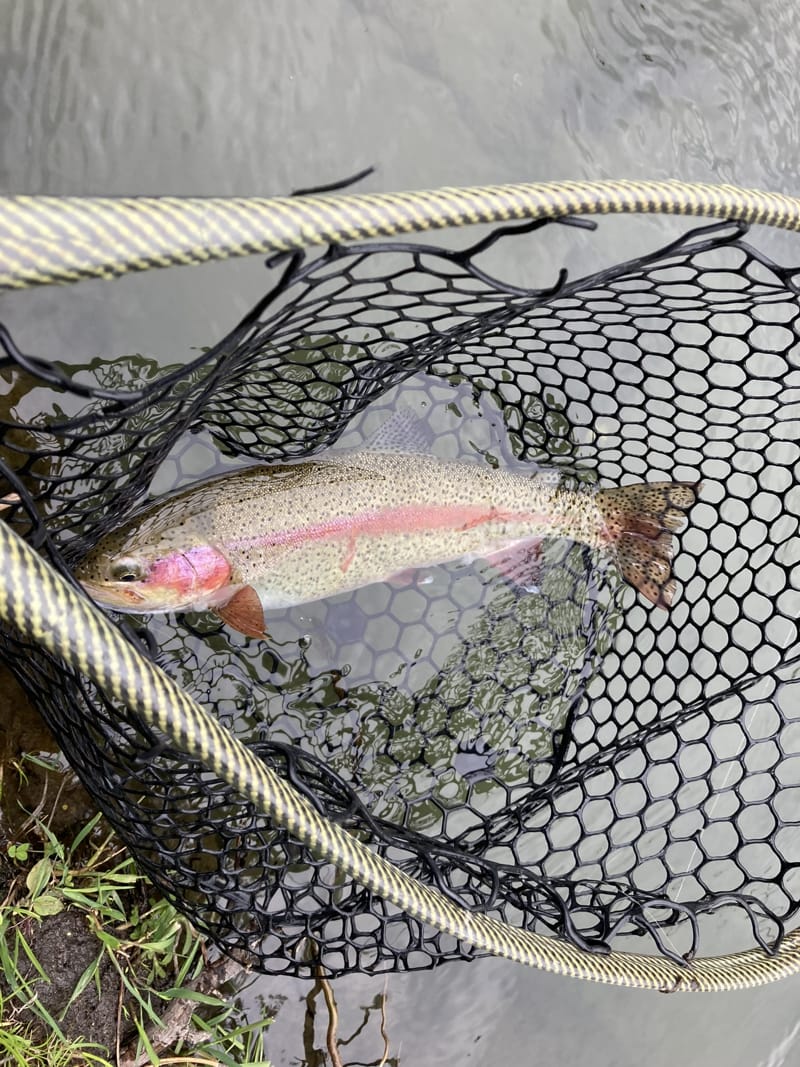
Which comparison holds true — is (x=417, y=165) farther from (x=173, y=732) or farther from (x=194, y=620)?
(x=173, y=732)

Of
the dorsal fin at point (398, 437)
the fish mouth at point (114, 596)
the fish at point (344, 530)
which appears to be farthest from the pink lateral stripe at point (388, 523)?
the fish mouth at point (114, 596)

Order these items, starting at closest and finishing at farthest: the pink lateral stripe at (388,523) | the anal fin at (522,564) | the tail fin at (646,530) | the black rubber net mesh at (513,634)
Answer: the pink lateral stripe at (388,523) < the black rubber net mesh at (513,634) < the tail fin at (646,530) < the anal fin at (522,564)

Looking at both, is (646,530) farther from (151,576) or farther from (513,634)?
(151,576)

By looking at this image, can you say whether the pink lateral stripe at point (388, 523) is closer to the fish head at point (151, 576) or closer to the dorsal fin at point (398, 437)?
the fish head at point (151, 576)

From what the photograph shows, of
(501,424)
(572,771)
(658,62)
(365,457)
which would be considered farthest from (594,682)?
(658,62)

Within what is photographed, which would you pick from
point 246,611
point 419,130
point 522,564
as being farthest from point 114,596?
point 419,130

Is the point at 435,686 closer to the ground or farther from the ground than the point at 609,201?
closer to the ground
